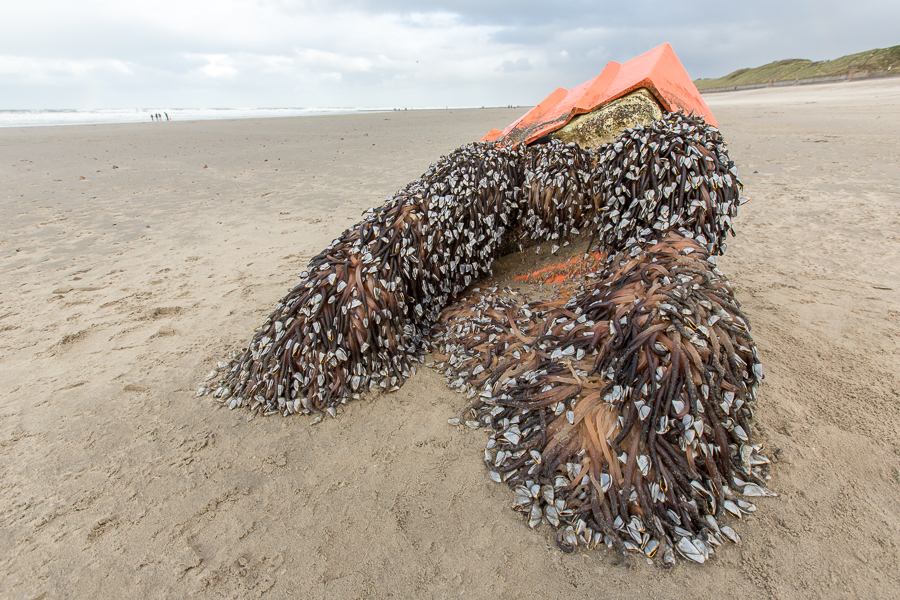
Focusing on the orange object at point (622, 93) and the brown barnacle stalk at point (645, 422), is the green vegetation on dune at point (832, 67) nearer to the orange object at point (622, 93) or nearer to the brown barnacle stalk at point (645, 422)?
the orange object at point (622, 93)

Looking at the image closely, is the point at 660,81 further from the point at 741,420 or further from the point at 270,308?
the point at 270,308

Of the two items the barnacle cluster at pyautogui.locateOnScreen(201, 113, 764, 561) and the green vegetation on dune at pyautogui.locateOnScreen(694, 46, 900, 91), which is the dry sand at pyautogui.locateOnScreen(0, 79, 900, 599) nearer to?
the barnacle cluster at pyautogui.locateOnScreen(201, 113, 764, 561)

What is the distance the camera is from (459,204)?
9.82 ft

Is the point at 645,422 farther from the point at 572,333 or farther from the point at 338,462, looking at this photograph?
the point at 338,462

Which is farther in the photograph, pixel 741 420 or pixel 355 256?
pixel 355 256

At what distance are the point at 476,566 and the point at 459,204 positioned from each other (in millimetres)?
2191

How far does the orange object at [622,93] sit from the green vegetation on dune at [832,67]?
153 feet

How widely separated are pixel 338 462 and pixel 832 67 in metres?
60.0

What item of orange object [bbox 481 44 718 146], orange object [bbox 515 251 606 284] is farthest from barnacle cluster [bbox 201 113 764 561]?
orange object [bbox 481 44 718 146]

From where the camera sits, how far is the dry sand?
1751 mm

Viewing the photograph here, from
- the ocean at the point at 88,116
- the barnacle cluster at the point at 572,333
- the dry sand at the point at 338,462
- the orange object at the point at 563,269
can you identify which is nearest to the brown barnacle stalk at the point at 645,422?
the barnacle cluster at the point at 572,333

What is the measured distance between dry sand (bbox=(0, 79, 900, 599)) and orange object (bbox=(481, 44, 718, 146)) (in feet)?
6.06

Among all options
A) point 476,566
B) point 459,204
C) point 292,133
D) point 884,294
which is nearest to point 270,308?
point 459,204

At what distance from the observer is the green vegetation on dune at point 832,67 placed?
1362 inches
